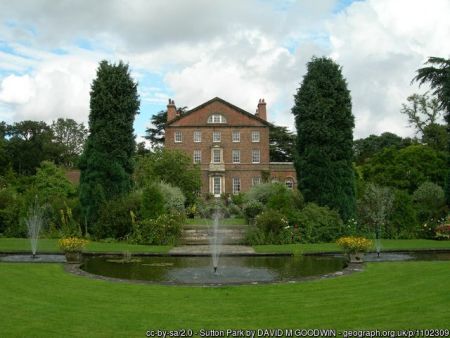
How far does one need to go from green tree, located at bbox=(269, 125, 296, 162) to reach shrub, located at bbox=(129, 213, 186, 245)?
154 ft

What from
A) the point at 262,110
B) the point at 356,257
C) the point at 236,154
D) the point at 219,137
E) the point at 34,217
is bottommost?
the point at 356,257

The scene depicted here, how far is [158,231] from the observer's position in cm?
1956

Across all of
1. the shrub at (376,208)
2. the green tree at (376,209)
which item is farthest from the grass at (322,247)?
the shrub at (376,208)

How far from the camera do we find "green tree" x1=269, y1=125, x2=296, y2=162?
66.0 metres

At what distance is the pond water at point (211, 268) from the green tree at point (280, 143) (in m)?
51.3

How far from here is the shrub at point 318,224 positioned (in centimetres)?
1998

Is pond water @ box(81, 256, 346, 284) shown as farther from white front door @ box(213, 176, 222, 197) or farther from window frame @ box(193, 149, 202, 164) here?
window frame @ box(193, 149, 202, 164)

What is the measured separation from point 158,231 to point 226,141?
3313 centimetres

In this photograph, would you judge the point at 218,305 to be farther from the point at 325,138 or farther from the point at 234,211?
the point at 234,211

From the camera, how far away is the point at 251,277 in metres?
11.2

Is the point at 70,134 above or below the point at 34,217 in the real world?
above

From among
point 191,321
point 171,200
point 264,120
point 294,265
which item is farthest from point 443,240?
point 264,120

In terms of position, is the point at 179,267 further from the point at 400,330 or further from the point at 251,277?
the point at 400,330

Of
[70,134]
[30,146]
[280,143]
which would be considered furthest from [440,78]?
[70,134]
